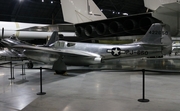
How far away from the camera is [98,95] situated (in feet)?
15.3

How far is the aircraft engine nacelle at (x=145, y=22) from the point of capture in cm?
807

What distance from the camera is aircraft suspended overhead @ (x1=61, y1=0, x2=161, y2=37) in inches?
322

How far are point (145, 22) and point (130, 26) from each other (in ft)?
2.24

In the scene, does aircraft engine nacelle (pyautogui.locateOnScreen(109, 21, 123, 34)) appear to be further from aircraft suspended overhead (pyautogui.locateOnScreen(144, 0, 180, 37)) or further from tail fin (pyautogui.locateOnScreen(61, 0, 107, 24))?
tail fin (pyautogui.locateOnScreen(61, 0, 107, 24))

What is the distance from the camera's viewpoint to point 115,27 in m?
8.74

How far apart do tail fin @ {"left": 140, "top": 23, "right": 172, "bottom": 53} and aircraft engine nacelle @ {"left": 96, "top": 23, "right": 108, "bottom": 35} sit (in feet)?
6.65

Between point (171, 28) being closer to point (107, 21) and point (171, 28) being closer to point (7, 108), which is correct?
point (107, 21)

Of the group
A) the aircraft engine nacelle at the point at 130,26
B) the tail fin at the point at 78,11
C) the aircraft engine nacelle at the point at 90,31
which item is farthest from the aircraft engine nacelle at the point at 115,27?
the tail fin at the point at 78,11

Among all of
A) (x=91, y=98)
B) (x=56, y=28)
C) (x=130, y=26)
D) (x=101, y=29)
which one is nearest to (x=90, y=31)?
(x=101, y=29)

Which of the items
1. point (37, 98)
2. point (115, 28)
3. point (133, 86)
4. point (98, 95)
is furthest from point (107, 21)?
point (37, 98)

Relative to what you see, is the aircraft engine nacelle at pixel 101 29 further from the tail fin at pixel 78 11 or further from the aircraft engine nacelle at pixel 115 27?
the tail fin at pixel 78 11

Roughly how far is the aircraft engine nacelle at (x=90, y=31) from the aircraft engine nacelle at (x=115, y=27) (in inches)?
34.8

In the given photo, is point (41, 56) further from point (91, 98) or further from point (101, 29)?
point (91, 98)

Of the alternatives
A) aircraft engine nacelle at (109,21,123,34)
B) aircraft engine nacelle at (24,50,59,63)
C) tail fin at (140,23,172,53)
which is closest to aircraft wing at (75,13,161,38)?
aircraft engine nacelle at (109,21,123,34)
